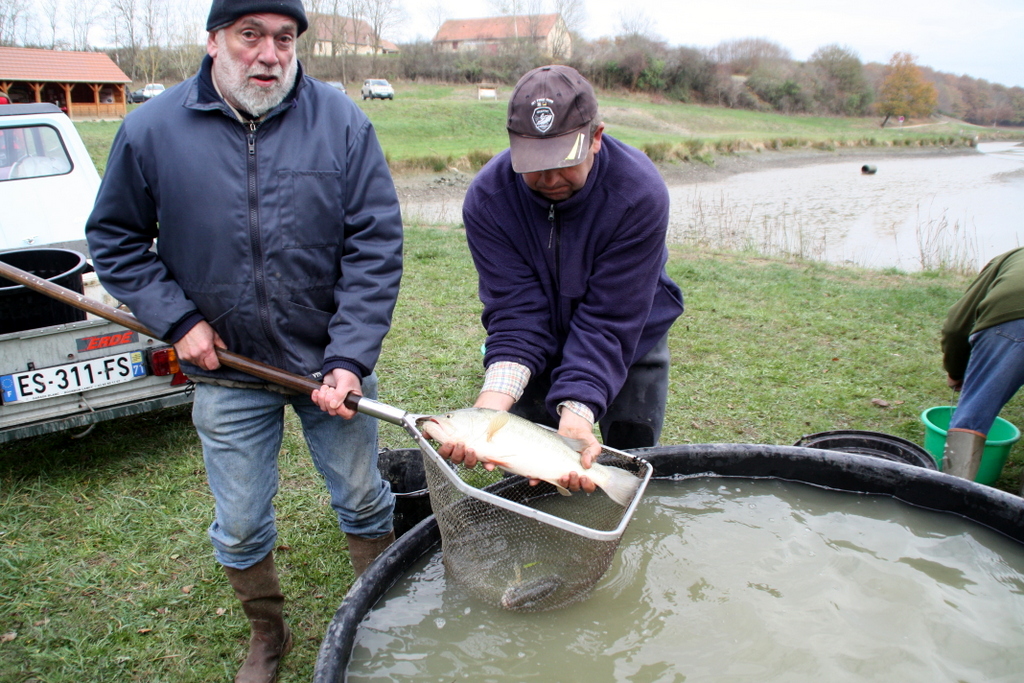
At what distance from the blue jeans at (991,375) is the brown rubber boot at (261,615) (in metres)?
3.46

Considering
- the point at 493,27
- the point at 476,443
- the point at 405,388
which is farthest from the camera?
the point at 493,27

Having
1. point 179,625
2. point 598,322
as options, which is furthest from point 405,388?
point 598,322

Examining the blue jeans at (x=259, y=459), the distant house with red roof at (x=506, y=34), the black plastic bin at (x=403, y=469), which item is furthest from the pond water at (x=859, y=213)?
the distant house with red roof at (x=506, y=34)

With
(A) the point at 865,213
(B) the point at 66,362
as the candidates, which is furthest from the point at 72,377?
(A) the point at 865,213

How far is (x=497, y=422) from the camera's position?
90.2 inches

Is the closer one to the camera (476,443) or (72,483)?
(476,443)

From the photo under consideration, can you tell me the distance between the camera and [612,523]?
2609 millimetres

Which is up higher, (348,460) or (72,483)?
(348,460)

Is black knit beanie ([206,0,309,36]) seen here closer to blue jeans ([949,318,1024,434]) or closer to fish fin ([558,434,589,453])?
fish fin ([558,434,589,453])

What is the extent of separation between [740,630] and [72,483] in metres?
3.76

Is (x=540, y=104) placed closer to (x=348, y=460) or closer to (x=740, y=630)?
(x=348, y=460)

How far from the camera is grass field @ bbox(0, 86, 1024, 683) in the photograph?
294cm

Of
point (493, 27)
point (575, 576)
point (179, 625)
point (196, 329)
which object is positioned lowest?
point (179, 625)

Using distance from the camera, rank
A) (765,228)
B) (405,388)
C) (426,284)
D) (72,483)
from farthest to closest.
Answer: (765,228) < (426,284) < (405,388) < (72,483)
